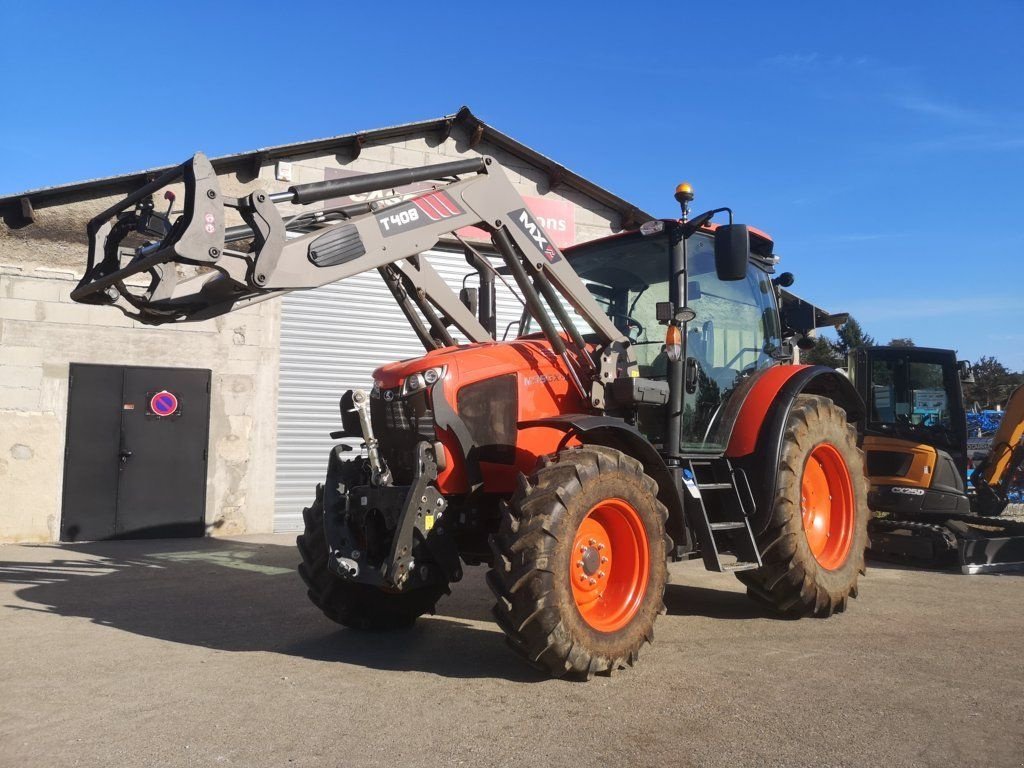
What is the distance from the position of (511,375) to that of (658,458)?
1016 millimetres

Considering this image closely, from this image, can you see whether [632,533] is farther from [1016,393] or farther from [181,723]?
[1016,393]

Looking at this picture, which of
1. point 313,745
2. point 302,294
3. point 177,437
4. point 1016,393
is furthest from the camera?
point 302,294

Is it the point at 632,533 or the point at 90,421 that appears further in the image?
the point at 90,421

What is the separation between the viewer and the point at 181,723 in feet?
12.6

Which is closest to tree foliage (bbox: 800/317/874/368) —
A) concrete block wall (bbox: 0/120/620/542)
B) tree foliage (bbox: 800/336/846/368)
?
tree foliage (bbox: 800/336/846/368)

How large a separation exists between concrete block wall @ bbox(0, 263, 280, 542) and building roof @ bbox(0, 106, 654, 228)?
949 millimetres

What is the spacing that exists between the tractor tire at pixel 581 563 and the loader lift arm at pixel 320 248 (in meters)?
0.90

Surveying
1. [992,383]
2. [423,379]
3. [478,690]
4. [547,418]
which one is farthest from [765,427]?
[992,383]

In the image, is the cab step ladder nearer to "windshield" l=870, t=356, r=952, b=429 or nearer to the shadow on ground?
the shadow on ground

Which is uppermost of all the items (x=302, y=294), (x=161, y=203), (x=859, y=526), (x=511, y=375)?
(x=161, y=203)

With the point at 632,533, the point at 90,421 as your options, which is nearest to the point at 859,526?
the point at 632,533

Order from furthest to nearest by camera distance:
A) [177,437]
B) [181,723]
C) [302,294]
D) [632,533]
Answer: [302,294]
[177,437]
[632,533]
[181,723]

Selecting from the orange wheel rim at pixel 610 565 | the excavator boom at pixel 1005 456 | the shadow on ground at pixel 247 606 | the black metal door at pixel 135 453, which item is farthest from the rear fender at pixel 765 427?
the black metal door at pixel 135 453

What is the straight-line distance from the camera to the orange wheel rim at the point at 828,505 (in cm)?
663
